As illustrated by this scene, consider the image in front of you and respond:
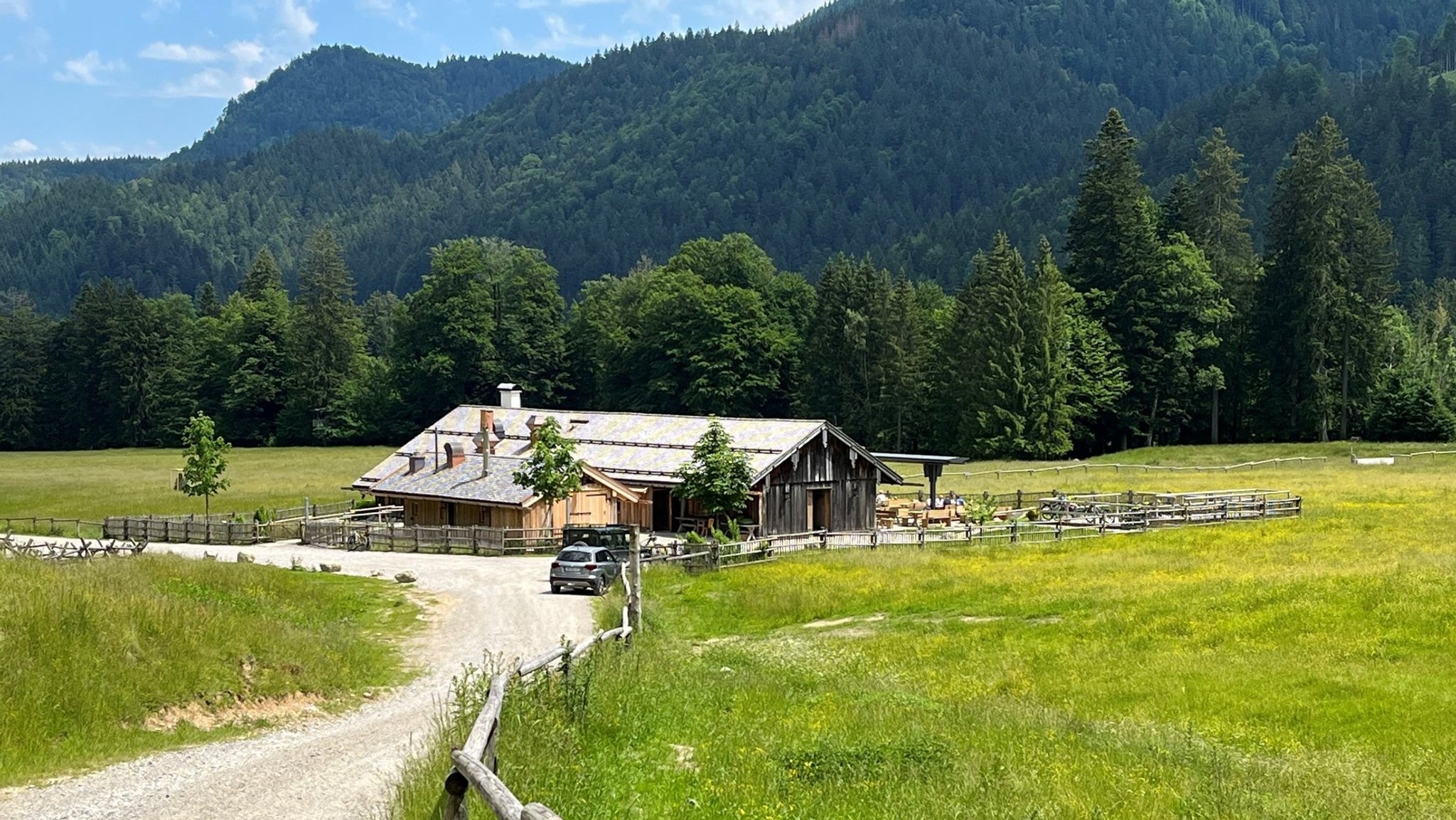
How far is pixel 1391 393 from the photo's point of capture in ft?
306

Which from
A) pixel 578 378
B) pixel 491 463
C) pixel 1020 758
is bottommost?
pixel 1020 758

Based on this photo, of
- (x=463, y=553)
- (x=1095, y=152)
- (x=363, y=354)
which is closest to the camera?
(x=463, y=553)

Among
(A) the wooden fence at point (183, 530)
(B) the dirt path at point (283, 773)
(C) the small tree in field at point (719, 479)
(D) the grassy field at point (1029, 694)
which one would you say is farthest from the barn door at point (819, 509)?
(B) the dirt path at point (283, 773)

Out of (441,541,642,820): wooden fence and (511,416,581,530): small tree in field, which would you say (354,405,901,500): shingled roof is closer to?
(511,416,581,530): small tree in field

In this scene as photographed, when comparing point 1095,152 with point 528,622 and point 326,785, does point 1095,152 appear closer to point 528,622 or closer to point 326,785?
point 528,622

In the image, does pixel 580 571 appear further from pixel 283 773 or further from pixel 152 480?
pixel 152 480

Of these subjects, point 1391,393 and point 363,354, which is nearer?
point 1391,393

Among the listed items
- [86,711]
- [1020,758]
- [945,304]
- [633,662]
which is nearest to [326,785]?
[86,711]

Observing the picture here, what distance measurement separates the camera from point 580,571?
129 feet

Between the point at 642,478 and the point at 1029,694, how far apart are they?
39.3 metres

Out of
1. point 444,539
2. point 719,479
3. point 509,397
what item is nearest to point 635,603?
point 719,479

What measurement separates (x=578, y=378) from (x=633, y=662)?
382 ft

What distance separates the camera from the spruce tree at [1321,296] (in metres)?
92.1

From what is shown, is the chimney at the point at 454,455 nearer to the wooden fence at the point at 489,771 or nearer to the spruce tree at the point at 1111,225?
the wooden fence at the point at 489,771
